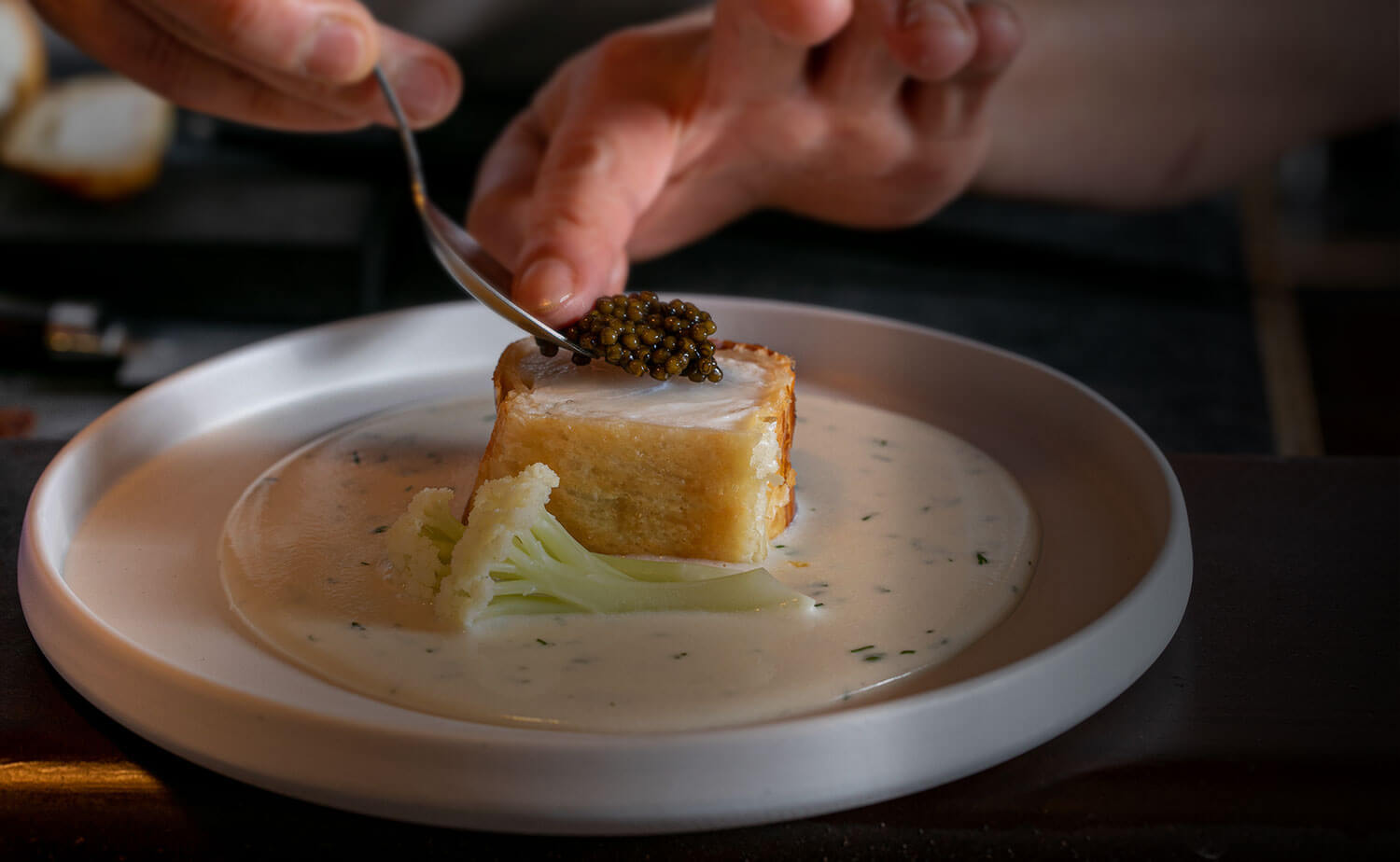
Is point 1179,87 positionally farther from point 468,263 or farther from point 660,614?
point 660,614

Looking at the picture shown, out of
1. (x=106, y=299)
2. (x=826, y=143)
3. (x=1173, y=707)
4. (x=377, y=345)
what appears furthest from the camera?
(x=106, y=299)

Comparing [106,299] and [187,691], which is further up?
[187,691]

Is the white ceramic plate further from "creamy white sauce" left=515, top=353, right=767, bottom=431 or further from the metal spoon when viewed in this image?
"creamy white sauce" left=515, top=353, right=767, bottom=431

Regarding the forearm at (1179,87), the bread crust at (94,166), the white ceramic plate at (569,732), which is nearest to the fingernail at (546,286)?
the white ceramic plate at (569,732)

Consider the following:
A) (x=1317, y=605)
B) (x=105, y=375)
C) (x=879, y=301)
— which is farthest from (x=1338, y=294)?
(x=105, y=375)

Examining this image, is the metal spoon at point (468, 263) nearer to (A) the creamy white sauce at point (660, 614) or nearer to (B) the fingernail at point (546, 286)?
(B) the fingernail at point (546, 286)

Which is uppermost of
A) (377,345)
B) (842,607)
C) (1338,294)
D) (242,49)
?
(1338,294)

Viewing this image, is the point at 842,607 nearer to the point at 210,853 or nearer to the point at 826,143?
the point at 210,853

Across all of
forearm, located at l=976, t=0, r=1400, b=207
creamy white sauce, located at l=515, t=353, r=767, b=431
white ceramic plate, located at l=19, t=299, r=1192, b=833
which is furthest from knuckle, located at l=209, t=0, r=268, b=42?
forearm, located at l=976, t=0, r=1400, b=207
